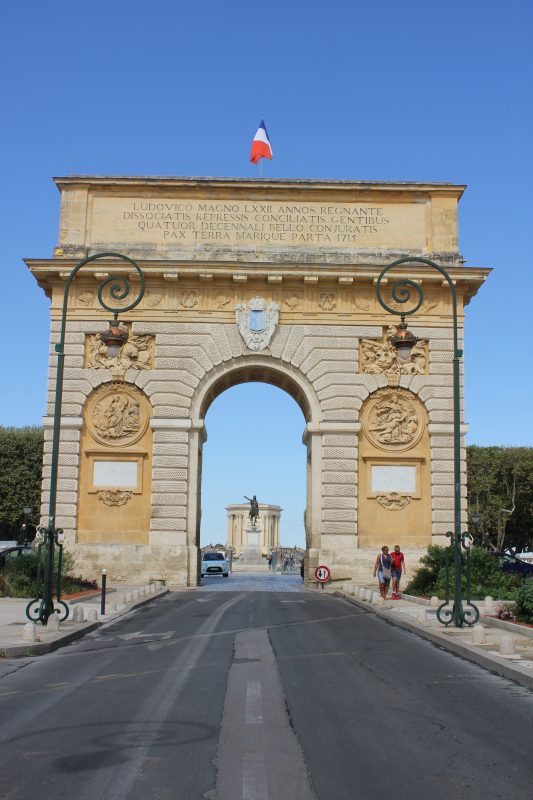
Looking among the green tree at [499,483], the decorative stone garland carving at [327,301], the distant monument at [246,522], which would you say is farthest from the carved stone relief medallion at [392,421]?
the distant monument at [246,522]

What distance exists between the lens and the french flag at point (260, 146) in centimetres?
3722

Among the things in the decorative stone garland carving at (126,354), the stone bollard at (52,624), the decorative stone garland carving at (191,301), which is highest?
the decorative stone garland carving at (191,301)

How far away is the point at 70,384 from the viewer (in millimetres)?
32531

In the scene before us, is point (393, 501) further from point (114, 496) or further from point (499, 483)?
point (499, 483)

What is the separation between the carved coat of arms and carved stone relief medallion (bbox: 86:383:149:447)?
4497 mm

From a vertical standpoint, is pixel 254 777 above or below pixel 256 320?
below

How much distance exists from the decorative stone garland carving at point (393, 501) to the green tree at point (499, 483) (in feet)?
94.6

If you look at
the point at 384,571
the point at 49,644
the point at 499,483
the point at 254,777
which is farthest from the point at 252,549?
the point at 254,777

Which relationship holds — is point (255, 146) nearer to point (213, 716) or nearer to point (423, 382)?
point (423, 382)

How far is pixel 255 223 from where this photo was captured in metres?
33.6

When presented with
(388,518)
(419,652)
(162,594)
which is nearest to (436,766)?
(419,652)

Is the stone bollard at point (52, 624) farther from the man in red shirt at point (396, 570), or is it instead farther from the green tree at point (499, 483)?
the green tree at point (499, 483)

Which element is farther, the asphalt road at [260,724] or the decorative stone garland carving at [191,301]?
the decorative stone garland carving at [191,301]

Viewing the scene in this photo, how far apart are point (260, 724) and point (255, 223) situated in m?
26.9
